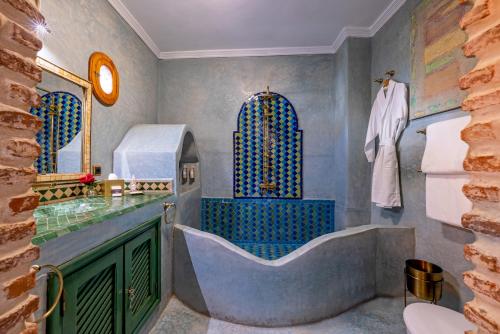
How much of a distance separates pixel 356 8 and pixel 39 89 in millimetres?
3005

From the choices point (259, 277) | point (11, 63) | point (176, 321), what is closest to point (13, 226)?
point (11, 63)

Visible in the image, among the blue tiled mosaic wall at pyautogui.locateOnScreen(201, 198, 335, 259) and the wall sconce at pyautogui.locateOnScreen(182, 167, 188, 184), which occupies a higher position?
the wall sconce at pyautogui.locateOnScreen(182, 167, 188, 184)

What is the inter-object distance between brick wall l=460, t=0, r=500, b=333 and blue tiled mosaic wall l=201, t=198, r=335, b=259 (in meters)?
2.90

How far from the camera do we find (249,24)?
9.29 feet

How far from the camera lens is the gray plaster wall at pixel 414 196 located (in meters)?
1.80

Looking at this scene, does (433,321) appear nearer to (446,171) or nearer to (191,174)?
(446,171)

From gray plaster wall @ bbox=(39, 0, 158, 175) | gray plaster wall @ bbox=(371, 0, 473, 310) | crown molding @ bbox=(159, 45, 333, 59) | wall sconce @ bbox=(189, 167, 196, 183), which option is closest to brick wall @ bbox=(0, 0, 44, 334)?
gray plaster wall @ bbox=(39, 0, 158, 175)

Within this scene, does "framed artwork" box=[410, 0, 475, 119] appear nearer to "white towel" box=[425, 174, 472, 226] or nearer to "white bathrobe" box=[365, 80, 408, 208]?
"white bathrobe" box=[365, 80, 408, 208]

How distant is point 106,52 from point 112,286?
7.08ft

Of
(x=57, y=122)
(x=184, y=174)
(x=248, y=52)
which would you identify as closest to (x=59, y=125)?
(x=57, y=122)

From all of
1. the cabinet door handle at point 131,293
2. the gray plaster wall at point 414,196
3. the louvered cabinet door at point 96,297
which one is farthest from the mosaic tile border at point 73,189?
the gray plaster wall at point 414,196

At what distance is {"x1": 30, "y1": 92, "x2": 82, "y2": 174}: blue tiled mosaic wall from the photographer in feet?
5.41

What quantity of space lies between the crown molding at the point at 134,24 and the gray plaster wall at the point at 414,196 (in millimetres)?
2871

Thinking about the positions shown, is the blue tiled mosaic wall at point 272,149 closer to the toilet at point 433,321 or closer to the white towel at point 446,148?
the white towel at point 446,148
